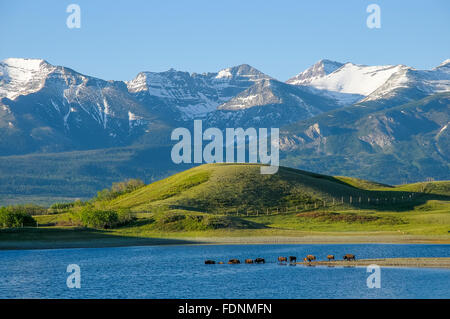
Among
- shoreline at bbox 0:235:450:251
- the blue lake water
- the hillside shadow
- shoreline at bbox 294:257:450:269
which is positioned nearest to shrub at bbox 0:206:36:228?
the hillside shadow

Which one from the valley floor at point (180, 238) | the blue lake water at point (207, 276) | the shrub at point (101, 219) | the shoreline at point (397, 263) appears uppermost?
the shrub at point (101, 219)

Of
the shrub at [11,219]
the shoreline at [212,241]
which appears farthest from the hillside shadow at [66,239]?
the shrub at [11,219]

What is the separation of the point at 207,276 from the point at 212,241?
5754cm

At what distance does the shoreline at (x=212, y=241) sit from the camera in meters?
140

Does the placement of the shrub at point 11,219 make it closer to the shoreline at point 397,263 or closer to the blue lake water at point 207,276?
the blue lake water at point 207,276

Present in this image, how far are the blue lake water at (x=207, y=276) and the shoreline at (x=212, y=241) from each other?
12398 millimetres

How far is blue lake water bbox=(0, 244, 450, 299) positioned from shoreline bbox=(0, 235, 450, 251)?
40.7ft

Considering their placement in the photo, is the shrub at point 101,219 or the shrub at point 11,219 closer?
the shrub at point 11,219

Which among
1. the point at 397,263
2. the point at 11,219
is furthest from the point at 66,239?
the point at 397,263

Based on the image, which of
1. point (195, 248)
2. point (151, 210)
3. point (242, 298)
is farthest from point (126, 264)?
point (151, 210)
